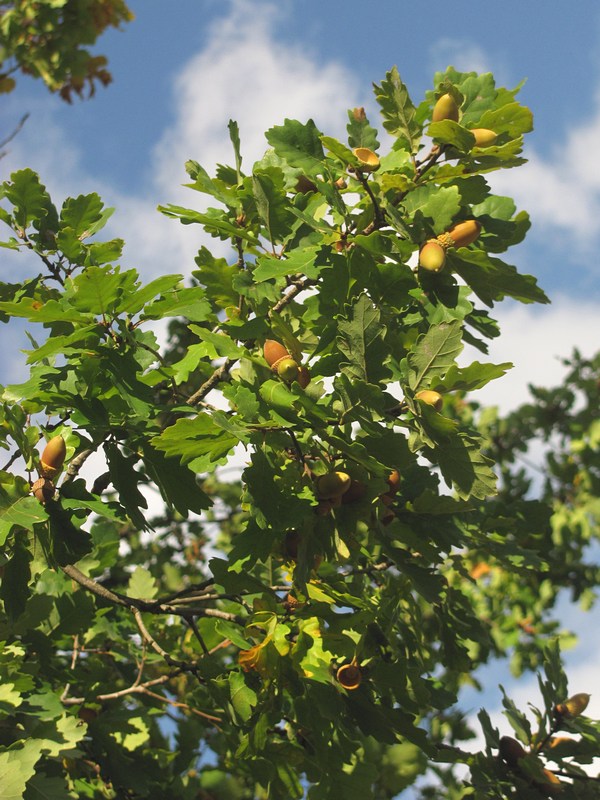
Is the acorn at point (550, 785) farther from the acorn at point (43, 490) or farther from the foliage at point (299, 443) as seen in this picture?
the acorn at point (43, 490)

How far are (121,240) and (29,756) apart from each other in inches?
55.6

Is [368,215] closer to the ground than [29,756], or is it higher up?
higher up

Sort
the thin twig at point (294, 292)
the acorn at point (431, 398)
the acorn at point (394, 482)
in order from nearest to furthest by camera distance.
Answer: the acorn at point (431, 398)
the acorn at point (394, 482)
the thin twig at point (294, 292)

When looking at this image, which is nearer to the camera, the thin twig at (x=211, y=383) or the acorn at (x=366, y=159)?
the acorn at (x=366, y=159)

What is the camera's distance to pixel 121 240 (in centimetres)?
236

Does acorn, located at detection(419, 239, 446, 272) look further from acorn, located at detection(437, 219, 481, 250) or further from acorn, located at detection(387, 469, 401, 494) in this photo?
acorn, located at detection(387, 469, 401, 494)

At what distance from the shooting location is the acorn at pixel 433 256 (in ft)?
6.37

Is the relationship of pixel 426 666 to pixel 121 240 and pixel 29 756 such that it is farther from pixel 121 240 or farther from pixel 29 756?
pixel 121 240

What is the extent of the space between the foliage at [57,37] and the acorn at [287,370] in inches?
197

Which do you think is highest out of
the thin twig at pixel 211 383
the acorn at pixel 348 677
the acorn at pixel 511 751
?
the thin twig at pixel 211 383

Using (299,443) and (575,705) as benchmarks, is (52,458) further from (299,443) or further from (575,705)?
(575,705)

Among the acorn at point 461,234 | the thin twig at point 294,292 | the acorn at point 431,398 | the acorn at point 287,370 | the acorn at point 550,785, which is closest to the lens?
the acorn at point 431,398

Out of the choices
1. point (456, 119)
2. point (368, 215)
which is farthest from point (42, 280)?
point (456, 119)

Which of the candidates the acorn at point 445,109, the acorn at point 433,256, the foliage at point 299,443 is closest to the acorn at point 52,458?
the foliage at point 299,443
